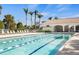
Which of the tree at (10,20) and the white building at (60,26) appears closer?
the tree at (10,20)

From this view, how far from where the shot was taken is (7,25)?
12.9 meters

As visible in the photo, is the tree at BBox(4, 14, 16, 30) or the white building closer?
the tree at BBox(4, 14, 16, 30)

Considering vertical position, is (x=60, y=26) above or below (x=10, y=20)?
below

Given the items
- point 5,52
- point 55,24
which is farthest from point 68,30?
point 5,52

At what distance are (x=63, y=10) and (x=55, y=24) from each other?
10.8 feet

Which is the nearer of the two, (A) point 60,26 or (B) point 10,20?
(B) point 10,20

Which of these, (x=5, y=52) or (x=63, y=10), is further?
(x=63, y=10)
